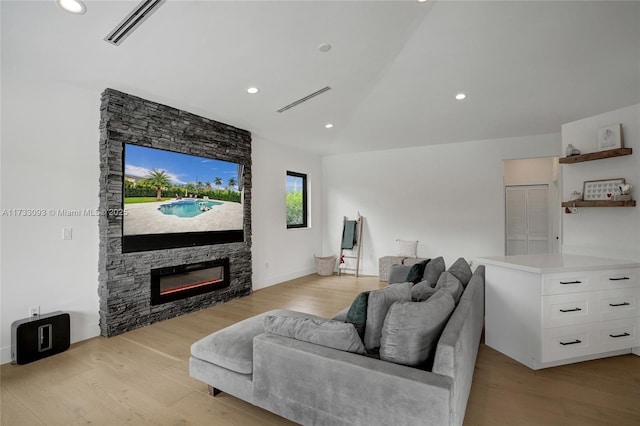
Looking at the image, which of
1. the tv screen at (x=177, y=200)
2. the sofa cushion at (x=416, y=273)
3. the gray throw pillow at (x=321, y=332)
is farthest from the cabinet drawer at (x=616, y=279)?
the tv screen at (x=177, y=200)

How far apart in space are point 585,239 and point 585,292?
943 millimetres

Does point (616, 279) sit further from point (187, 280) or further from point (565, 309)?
point (187, 280)

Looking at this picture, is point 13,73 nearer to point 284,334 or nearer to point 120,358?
point 120,358

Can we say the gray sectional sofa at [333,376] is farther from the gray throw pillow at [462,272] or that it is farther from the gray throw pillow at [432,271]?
the gray throw pillow at [432,271]

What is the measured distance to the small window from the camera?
6445 mm

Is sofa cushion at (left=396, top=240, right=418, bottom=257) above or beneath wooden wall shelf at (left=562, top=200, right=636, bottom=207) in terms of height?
beneath

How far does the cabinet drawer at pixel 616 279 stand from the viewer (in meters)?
2.71

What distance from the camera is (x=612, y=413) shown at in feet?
6.61

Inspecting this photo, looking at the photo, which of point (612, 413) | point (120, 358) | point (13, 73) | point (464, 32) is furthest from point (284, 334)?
point (13, 73)

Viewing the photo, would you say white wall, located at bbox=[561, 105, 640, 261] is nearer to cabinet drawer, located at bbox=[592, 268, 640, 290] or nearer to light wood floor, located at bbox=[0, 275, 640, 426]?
cabinet drawer, located at bbox=[592, 268, 640, 290]

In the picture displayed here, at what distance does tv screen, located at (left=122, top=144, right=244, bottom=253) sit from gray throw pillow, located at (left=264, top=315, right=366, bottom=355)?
8.31 ft

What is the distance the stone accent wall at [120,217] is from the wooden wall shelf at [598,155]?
4.57 m

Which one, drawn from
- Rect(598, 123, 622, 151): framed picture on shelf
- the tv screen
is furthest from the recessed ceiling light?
Rect(598, 123, 622, 151): framed picture on shelf

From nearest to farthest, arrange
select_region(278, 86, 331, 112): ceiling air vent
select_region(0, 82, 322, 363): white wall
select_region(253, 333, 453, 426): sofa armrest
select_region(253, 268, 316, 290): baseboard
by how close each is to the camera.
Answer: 1. select_region(253, 333, 453, 426): sofa armrest
2. select_region(0, 82, 322, 363): white wall
3. select_region(278, 86, 331, 112): ceiling air vent
4. select_region(253, 268, 316, 290): baseboard
